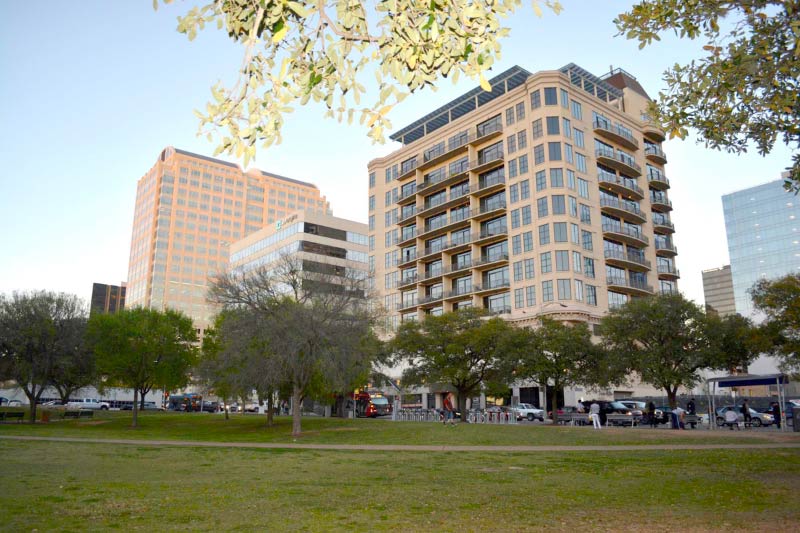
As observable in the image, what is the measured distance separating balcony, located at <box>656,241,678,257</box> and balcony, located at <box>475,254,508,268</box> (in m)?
20.8

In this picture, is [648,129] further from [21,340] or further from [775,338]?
[21,340]

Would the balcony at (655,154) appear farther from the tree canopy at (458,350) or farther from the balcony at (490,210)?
the tree canopy at (458,350)

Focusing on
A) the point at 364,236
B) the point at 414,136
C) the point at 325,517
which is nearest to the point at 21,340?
the point at 325,517

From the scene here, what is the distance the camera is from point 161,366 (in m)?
48.1

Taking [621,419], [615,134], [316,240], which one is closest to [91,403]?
[316,240]

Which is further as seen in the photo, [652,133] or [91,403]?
[91,403]

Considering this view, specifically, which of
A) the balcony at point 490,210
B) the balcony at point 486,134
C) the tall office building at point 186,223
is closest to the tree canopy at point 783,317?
the balcony at point 490,210

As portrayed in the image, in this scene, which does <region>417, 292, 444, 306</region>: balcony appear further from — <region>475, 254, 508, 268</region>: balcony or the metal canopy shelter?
the metal canopy shelter

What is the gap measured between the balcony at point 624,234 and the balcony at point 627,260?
1.69m

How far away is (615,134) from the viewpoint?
7175 cm

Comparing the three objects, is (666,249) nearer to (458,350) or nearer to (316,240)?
(458,350)

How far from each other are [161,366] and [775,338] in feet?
144

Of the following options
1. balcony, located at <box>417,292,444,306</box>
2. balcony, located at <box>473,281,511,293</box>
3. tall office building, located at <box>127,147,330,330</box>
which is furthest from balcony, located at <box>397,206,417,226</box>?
tall office building, located at <box>127,147,330,330</box>

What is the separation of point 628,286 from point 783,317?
32324 mm
